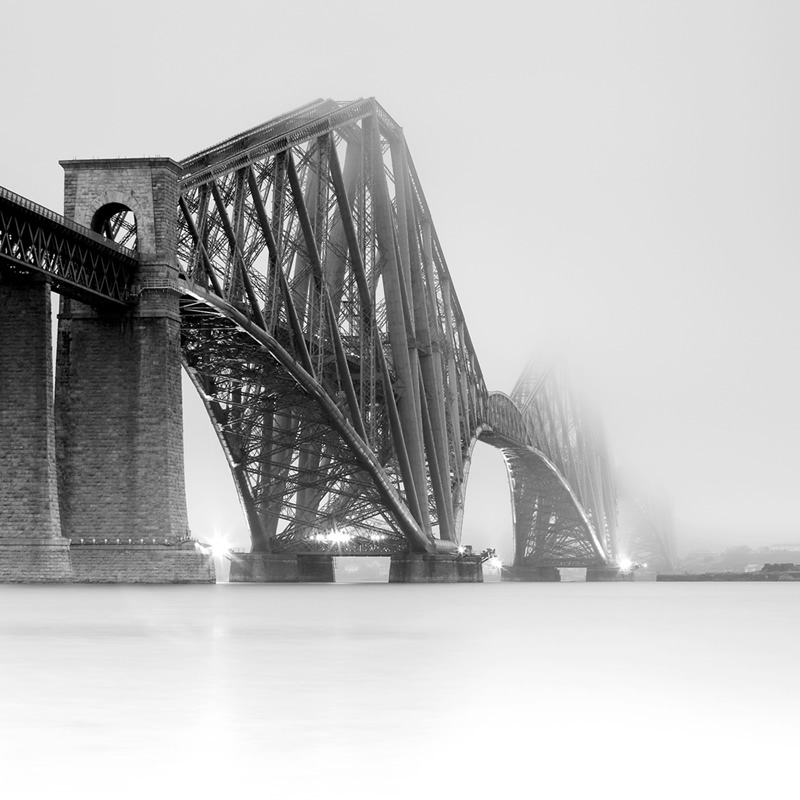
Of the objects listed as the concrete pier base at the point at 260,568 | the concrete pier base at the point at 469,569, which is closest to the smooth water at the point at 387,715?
the concrete pier base at the point at 260,568

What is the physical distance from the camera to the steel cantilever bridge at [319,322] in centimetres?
4488

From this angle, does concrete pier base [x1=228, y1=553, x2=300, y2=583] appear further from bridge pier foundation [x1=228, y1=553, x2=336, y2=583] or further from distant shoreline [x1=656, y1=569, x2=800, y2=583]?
distant shoreline [x1=656, y1=569, x2=800, y2=583]

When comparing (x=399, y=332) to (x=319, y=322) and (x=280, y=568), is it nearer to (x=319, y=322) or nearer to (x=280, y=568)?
(x=319, y=322)

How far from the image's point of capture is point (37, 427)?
3575cm

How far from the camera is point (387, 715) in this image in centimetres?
860

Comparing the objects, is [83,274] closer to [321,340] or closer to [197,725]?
[321,340]

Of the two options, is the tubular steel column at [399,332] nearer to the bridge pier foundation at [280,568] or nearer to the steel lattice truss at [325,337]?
the steel lattice truss at [325,337]

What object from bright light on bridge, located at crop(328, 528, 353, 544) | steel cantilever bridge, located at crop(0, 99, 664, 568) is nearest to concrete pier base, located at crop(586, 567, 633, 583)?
steel cantilever bridge, located at crop(0, 99, 664, 568)

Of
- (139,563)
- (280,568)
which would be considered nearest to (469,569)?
(280,568)

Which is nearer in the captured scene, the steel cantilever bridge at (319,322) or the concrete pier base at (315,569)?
the steel cantilever bridge at (319,322)

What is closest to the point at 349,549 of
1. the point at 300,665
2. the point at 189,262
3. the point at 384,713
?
the point at 189,262

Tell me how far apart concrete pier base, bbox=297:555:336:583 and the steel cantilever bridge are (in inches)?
60.0

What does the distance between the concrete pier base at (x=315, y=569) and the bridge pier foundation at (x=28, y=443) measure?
27662 mm

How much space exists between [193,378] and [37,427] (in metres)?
19.4
